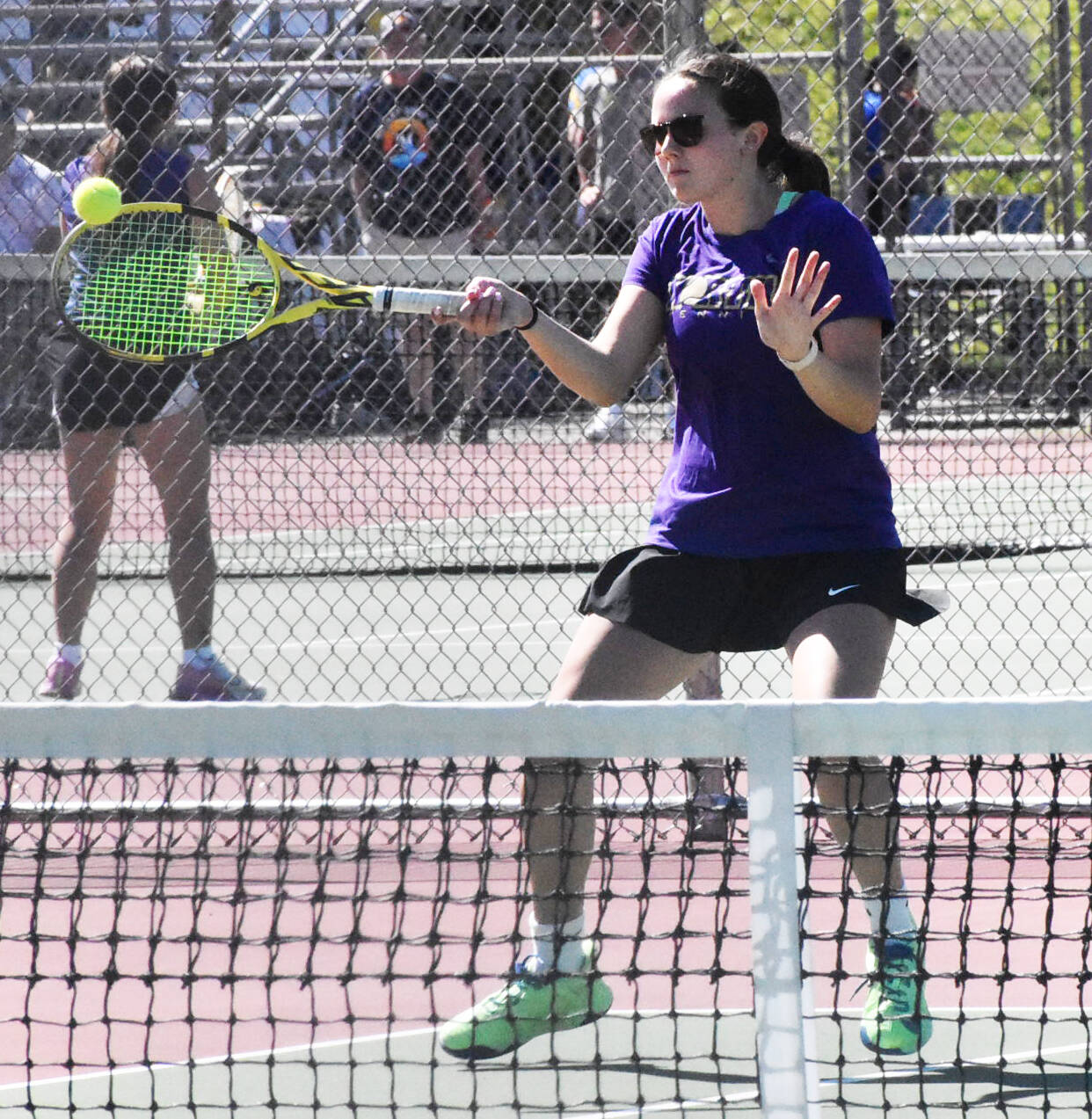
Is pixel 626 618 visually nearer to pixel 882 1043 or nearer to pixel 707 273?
pixel 707 273

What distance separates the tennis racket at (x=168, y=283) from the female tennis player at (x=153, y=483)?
0.91 meters

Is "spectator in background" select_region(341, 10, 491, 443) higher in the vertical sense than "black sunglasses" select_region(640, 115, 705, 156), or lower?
higher

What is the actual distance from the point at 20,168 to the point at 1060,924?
3392mm

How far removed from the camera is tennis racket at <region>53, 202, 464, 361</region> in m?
3.49

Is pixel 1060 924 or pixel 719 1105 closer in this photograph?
pixel 719 1105

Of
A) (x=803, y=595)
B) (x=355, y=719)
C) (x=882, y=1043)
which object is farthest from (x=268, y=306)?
(x=882, y=1043)

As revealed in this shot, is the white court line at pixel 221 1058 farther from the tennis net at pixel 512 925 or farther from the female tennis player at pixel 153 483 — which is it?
the female tennis player at pixel 153 483

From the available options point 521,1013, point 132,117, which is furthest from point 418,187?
point 521,1013

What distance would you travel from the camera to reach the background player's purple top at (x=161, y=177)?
466 centimetres

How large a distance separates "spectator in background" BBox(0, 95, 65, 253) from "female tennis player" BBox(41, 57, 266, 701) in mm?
76

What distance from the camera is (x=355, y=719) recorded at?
222cm

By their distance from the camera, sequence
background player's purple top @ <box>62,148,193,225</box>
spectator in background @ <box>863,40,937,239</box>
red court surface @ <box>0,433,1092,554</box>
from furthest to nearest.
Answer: spectator in background @ <box>863,40,937,239</box>
red court surface @ <box>0,433,1092,554</box>
background player's purple top @ <box>62,148,193,225</box>

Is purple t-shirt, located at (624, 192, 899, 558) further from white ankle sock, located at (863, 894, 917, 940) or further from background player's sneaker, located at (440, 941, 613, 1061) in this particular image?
background player's sneaker, located at (440, 941, 613, 1061)

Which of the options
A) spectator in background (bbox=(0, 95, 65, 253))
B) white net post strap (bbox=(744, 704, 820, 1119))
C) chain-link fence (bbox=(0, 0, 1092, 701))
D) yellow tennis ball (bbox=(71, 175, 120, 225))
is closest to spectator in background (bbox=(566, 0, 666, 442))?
chain-link fence (bbox=(0, 0, 1092, 701))
